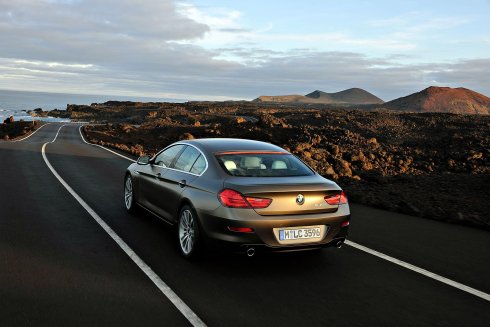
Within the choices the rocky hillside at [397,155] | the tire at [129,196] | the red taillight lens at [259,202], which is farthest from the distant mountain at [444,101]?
the red taillight lens at [259,202]

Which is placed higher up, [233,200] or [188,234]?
[233,200]

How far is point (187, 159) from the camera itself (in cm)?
663

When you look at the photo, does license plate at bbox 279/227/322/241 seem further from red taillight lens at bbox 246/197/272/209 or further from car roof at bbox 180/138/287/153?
car roof at bbox 180/138/287/153

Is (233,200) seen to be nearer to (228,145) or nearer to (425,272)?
(228,145)

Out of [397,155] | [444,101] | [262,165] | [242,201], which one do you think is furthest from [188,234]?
[444,101]

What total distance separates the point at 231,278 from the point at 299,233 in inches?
35.2

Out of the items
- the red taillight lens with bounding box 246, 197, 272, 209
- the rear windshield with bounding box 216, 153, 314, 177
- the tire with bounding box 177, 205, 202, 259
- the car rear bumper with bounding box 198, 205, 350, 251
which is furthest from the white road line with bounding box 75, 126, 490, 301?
the tire with bounding box 177, 205, 202, 259

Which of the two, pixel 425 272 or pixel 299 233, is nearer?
pixel 299 233

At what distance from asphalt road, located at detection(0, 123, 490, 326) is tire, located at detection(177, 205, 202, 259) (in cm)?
15

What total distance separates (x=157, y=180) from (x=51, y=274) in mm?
2280

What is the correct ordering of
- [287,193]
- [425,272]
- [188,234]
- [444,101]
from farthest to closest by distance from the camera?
1. [444,101]
2. [188,234]
3. [425,272]
4. [287,193]

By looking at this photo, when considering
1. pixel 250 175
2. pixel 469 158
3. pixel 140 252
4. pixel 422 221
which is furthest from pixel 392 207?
pixel 469 158

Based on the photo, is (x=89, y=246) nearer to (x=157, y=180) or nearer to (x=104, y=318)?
(x=157, y=180)

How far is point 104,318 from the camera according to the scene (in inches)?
162
